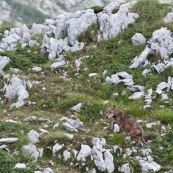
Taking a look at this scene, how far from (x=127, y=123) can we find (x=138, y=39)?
29.5 ft

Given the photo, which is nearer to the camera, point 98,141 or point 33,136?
point 98,141

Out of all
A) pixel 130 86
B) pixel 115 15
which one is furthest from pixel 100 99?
pixel 115 15

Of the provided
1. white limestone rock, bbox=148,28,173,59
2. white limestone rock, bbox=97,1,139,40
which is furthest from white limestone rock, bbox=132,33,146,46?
white limestone rock, bbox=97,1,139,40

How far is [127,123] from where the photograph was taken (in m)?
13.8

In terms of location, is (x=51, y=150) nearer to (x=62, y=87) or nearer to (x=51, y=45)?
(x=62, y=87)

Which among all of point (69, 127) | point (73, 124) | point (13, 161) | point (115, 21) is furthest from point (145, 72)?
point (13, 161)

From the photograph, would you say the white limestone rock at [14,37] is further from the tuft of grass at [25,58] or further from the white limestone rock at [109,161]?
the white limestone rock at [109,161]

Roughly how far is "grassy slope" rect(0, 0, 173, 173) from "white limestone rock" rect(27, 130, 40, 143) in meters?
0.22

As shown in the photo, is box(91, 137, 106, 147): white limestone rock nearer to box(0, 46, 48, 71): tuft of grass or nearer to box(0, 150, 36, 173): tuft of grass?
box(0, 150, 36, 173): tuft of grass

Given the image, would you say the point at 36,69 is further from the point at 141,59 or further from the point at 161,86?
the point at 161,86

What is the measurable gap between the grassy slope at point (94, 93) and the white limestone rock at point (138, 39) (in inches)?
12.6

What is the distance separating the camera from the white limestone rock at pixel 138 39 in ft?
71.4

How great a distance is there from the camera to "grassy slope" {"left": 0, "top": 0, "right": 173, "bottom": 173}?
13.2 meters

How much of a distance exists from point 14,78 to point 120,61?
5510 millimetres
